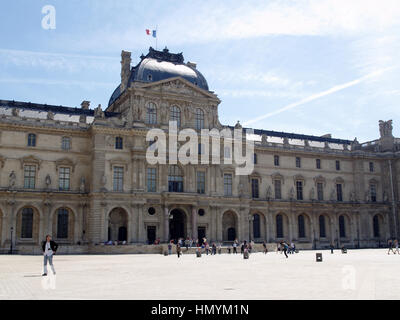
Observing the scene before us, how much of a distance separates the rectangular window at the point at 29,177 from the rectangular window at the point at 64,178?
3.08 m

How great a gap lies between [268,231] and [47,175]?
32737 mm

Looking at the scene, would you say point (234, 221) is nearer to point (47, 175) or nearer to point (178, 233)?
point (178, 233)

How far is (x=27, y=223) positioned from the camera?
5578cm

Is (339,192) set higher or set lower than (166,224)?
higher

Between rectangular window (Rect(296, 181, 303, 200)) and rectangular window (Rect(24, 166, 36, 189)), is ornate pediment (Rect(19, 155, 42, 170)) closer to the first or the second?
rectangular window (Rect(24, 166, 36, 189))

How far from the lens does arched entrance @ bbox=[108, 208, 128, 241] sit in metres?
58.9

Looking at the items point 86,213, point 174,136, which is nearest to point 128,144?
point 174,136

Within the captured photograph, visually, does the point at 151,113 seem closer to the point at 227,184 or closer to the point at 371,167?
the point at 227,184

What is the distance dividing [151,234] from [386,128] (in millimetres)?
48302

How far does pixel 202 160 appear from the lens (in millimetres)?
63094

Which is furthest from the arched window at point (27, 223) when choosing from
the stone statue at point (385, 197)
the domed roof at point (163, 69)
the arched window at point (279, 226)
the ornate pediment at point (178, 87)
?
the stone statue at point (385, 197)

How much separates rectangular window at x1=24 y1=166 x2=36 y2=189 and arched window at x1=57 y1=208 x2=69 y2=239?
453 centimetres

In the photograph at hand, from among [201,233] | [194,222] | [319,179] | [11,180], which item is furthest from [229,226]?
[11,180]

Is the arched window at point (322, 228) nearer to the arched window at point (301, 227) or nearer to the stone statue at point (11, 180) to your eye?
the arched window at point (301, 227)
